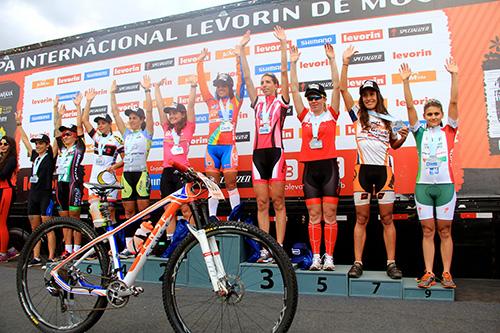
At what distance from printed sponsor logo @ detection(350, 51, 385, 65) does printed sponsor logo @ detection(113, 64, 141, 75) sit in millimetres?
2875

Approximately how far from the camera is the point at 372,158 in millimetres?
3668

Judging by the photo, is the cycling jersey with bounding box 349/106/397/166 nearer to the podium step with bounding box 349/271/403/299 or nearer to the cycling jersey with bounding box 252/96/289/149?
the cycling jersey with bounding box 252/96/289/149

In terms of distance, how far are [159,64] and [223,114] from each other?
4.14ft

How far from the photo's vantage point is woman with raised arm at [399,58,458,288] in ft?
11.0

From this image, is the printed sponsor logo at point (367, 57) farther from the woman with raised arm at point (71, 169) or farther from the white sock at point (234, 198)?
the woman with raised arm at point (71, 169)

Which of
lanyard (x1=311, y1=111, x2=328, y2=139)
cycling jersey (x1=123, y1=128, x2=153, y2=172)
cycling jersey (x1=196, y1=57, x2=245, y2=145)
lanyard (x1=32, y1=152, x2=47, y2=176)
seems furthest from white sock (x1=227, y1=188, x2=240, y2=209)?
lanyard (x1=32, y1=152, x2=47, y2=176)

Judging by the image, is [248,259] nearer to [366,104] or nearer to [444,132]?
[366,104]

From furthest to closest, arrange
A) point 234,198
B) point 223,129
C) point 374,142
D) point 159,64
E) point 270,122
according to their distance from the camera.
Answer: point 159,64, point 223,129, point 234,198, point 270,122, point 374,142

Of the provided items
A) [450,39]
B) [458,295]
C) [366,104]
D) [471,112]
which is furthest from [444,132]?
[458,295]

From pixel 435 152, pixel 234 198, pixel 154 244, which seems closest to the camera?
pixel 154 244

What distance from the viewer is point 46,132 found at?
220 inches

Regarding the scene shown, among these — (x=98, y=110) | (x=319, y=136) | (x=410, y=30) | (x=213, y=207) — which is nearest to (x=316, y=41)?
(x=410, y=30)

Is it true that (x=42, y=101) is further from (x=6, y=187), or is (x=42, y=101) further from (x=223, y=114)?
(x=223, y=114)

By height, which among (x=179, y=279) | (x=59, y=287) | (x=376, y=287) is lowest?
(x=376, y=287)
